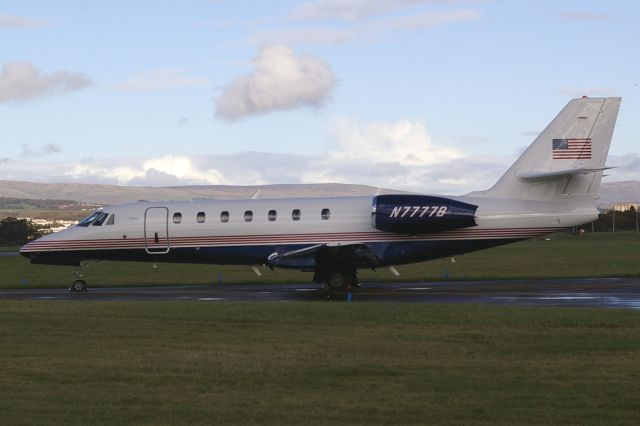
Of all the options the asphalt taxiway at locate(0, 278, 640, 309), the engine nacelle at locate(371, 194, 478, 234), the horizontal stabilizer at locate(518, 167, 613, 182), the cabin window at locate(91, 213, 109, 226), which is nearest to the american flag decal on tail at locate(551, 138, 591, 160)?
the horizontal stabilizer at locate(518, 167, 613, 182)

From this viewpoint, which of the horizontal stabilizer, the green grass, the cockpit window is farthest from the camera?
the cockpit window

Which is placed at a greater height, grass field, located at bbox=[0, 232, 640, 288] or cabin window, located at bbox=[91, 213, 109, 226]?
cabin window, located at bbox=[91, 213, 109, 226]

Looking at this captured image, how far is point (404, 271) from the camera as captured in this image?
3766 cm

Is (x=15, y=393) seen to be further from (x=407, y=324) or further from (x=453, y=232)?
(x=453, y=232)

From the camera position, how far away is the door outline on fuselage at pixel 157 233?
30.2 meters

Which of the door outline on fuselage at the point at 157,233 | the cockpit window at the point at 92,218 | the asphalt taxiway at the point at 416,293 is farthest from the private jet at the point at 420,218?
the cockpit window at the point at 92,218

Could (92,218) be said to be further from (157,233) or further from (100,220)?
(157,233)

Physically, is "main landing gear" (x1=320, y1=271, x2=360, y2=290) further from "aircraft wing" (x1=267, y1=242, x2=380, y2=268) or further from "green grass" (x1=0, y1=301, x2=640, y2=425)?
"green grass" (x1=0, y1=301, x2=640, y2=425)

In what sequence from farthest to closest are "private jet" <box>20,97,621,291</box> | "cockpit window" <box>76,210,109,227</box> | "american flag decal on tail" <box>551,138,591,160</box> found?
"cockpit window" <box>76,210,109,227</box>, "american flag decal on tail" <box>551,138,591,160</box>, "private jet" <box>20,97,621,291</box>

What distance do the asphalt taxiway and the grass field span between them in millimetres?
2941

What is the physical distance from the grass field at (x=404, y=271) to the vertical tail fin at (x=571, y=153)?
557 centimetres

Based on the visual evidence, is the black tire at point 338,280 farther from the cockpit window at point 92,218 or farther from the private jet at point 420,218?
the cockpit window at point 92,218

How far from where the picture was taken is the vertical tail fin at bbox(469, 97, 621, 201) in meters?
27.9

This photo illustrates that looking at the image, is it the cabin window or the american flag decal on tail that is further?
the cabin window
